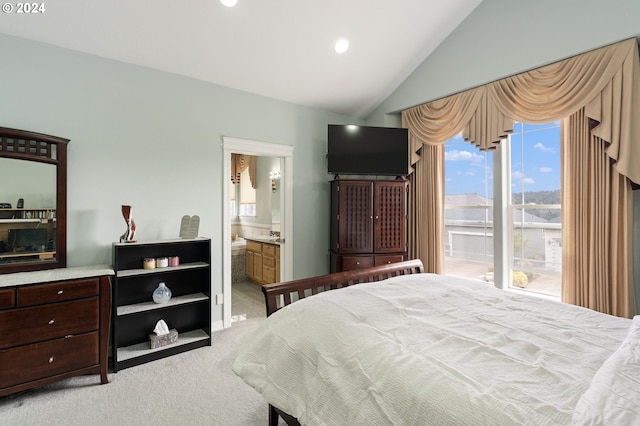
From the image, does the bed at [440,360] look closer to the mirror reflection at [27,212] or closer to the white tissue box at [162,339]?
the white tissue box at [162,339]

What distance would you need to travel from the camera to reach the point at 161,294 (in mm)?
2764

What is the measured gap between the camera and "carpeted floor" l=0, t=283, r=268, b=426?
1891 millimetres

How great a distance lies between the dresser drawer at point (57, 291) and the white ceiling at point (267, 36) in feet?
6.47

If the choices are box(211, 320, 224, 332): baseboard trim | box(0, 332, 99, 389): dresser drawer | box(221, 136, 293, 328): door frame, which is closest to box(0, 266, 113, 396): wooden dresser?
box(0, 332, 99, 389): dresser drawer

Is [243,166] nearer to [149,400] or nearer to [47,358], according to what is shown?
[47,358]

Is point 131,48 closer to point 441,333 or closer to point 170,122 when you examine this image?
point 170,122

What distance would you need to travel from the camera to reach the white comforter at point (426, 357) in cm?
89

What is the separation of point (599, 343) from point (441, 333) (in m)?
0.63

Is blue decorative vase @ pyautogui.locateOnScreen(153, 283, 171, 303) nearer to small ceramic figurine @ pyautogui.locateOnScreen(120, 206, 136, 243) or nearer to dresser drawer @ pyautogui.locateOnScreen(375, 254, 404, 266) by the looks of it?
small ceramic figurine @ pyautogui.locateOnScreen(120, 206, 136, 243)

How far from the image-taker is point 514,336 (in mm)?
1279

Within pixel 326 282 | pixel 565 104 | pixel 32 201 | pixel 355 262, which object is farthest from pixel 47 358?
pixel 565 104

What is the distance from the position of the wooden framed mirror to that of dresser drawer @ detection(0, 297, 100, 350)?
1.47 ft

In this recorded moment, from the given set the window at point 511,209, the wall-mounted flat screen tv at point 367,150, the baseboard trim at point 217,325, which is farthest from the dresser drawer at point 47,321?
the window at point 511,209

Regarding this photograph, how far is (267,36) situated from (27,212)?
2.49 m
